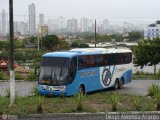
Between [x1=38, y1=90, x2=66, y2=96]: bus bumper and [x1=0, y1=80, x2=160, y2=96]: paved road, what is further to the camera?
[x1=0, y1=80, x2=160, y2=96]: paved road

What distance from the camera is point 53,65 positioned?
62.0 feet

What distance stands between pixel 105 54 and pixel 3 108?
10290mm

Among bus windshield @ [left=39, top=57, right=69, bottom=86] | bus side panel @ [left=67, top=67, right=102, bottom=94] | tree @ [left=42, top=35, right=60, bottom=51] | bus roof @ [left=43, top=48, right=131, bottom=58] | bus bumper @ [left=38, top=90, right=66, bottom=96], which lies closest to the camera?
bus bumper @ [left=38, top=90, right=66, bottom=96]

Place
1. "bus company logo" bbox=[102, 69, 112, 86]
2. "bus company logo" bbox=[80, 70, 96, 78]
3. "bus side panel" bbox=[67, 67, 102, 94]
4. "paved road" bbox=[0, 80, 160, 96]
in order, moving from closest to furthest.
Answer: "bus side panel" bbox=[67, 67, 102, 94]
"bus company logo" bbox=[80, 70, 96, 78]
"paved road" bbox=[0, 80, 160, 96]
"bus company logo" bbox=[102, 69, 112, 86]

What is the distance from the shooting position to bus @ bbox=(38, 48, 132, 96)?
18578mm

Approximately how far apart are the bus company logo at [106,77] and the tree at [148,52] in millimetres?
25401

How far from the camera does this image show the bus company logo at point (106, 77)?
73.1ft

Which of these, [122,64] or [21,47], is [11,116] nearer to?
[122,64]

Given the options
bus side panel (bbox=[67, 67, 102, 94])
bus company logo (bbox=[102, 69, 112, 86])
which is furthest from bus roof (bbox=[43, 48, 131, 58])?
bus company logo (bbox=[102, 69, 112, 86])


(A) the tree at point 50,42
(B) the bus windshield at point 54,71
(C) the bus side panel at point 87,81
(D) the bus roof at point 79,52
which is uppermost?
(D) the bus roof at point 79,52

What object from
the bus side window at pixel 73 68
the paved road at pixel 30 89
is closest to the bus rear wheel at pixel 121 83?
the paved road at pixel 30 89

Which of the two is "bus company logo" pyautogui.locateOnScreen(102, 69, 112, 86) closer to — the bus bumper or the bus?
the bus

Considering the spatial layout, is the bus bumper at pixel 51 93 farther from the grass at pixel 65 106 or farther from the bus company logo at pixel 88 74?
the grass at pixel 65 106

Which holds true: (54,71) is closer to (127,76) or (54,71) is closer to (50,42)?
(127,76)
